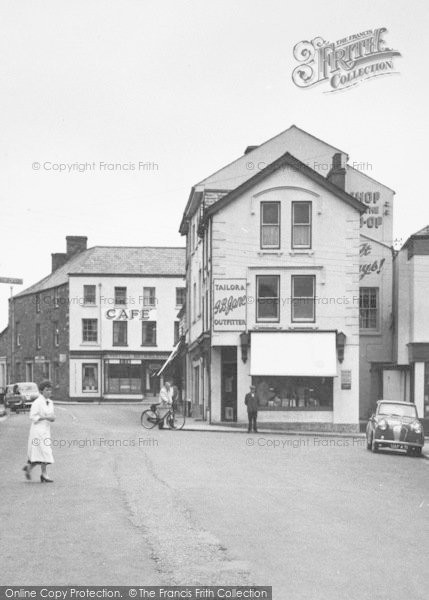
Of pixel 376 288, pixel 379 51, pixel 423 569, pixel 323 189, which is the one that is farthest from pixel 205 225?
pixel 423 569

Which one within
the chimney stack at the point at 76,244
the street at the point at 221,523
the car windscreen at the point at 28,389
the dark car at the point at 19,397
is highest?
the chimney stack at the point at 76,244

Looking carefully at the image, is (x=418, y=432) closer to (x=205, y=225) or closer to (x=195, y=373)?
(x=205, y=225)

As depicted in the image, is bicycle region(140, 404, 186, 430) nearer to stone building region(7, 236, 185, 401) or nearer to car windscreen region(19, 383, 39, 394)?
car windscreen region(19, 383, 39, 394)

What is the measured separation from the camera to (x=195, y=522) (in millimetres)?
11125

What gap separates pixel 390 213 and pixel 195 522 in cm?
3520

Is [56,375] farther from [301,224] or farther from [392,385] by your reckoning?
[392,385]

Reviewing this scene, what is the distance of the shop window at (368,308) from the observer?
41219mm

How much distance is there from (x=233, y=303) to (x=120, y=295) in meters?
32.2

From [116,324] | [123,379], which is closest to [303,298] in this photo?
[116,324]

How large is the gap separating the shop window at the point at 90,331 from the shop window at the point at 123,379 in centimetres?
249

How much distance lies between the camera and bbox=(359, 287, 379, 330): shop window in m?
41.2

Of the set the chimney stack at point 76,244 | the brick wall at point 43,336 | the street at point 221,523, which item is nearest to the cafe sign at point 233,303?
the street at point 221,523

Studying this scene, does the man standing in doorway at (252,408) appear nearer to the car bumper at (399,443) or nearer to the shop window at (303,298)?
the shop window at (303,298)

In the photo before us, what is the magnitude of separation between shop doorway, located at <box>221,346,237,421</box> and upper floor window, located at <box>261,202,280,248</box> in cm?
454
